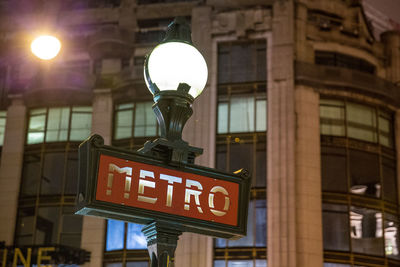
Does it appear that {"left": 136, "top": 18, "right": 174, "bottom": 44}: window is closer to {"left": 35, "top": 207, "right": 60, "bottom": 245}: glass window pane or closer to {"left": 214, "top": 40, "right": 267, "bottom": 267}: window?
{"left": 214, "top": 40, "right": 267, "bottom": 267}: window

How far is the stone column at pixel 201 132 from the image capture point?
1188 inches

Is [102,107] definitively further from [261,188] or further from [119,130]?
[261,188]

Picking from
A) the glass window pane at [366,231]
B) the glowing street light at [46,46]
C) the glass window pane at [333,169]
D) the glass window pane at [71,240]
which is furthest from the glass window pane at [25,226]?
the glowing street light at [46,46]

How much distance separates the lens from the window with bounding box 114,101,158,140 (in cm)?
3350

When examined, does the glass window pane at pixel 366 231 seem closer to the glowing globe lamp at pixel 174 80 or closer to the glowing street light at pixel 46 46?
the glowing street light at pixel 46 46

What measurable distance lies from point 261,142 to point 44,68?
12636 millimetres

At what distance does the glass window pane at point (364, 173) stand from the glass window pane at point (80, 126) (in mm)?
13448

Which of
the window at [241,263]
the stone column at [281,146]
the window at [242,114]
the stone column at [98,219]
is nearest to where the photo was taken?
the stone column at [281,146]

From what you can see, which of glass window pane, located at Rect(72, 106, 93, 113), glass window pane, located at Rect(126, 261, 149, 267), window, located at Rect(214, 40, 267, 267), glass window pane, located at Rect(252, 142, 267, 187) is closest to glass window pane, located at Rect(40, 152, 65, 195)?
glass window pane, located at Rect(72, 106, 93, 113)

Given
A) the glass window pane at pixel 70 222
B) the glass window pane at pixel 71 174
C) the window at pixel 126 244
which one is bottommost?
the window at pixel 126 244

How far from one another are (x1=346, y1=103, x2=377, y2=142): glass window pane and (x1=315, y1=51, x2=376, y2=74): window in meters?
2.57

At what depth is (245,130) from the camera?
32.4m

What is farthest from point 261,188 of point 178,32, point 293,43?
point 178,32

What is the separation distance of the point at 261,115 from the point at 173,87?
26860 millimetres
